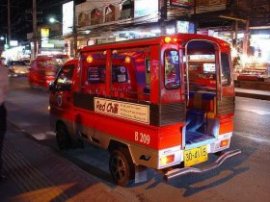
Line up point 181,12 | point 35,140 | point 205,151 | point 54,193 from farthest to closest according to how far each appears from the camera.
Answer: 1. point 181,12
2. point 35,140
3. point 205,151
4. point 54,193

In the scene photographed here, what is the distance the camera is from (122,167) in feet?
19.1

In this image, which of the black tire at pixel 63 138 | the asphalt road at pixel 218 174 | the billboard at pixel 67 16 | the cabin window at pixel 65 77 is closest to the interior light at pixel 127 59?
the cabin window at pixel 65 77

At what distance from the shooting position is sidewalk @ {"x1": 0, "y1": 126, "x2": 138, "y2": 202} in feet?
17.5

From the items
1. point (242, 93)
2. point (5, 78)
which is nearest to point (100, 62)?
point (5, 78)

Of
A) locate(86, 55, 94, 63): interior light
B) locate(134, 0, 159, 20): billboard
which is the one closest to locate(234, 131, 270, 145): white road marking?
locate(86, 55, 94, 63): interior light

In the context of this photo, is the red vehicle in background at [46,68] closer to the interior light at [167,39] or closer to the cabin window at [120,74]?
the cabin window at [120,74]

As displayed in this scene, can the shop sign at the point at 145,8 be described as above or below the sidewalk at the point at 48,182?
above

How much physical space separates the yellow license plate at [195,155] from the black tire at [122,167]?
82 cm

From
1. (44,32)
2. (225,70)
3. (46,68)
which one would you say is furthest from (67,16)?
(225,70)

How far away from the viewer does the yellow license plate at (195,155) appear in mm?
5464

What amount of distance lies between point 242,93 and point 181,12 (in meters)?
8.67

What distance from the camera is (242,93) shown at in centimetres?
1898

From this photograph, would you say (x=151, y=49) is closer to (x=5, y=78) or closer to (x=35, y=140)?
(x=5, y=78)

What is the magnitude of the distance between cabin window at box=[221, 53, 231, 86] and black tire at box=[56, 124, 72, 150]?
A: 3.45 metres
